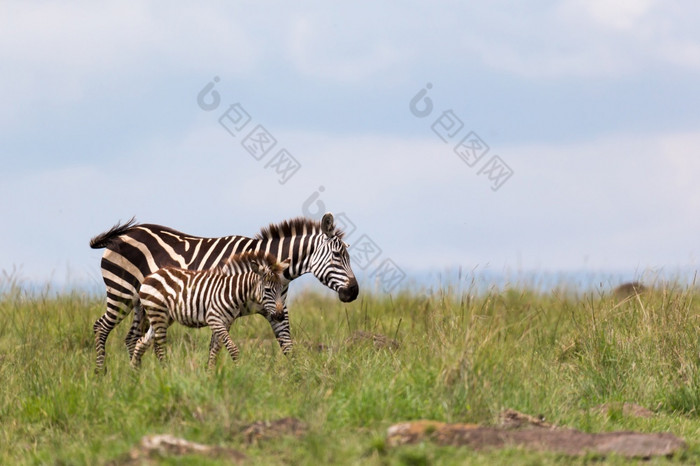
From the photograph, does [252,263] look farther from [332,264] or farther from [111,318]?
[111,318]

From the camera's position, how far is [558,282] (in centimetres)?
1739

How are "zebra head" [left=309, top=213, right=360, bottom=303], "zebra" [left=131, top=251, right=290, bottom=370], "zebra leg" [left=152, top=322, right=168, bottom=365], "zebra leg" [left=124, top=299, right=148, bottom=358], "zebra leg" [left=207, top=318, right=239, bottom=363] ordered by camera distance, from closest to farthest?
1. "zebra leg" [left=207, top=318, right=239, bottom=363]
2. "zebra" [left=131, top=251, right=290, bottom=370]
3. "zebra leg" [left=152, top=322, right=168, bottom=365]
4. "zebra head" [left=309, top=213, right=360, bottom=303]
5. "zebra leg" [left=124, top=299, right=148, bottom=358]

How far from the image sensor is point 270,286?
9789 millimetres

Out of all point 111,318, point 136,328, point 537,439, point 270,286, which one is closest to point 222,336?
point 270,286

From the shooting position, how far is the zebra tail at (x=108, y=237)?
12.3 meters

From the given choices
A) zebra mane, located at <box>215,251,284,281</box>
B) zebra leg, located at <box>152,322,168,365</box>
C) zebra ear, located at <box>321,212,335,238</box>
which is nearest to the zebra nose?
zebra ear, located at <box>321,212,335,238</box>

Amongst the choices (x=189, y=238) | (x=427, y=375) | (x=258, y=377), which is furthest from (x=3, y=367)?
(x=427, y=375)

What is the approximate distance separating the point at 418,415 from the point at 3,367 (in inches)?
219

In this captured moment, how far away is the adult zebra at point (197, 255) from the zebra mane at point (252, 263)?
0.57 m

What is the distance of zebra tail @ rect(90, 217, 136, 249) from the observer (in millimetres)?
12289

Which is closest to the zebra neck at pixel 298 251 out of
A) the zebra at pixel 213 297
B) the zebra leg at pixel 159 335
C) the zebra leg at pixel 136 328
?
the zebra at pixel 213 297

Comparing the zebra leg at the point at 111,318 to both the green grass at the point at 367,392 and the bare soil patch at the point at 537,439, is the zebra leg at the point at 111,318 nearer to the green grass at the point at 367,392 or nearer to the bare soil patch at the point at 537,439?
the green grass at the point at 367,392

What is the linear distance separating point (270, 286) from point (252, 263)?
44 centimetres

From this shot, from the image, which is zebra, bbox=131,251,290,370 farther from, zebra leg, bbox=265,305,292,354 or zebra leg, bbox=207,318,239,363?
zebra leg, bbox=265,305,292,354
